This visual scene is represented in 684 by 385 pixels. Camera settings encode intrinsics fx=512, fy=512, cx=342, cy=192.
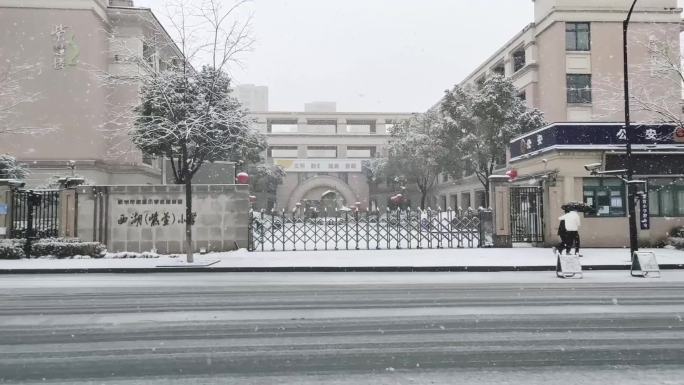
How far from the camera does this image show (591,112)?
33219 millimetres

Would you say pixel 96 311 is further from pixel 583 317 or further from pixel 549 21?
pixel 549 21

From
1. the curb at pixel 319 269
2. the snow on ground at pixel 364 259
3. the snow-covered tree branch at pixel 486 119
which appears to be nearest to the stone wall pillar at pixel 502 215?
the snow on ground at pixel 364 259

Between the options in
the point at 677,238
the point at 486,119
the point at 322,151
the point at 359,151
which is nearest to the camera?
the point at 677,238

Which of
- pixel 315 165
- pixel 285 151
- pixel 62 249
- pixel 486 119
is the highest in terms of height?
pixel 285 151

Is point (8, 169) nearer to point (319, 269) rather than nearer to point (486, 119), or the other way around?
point (319, 269)

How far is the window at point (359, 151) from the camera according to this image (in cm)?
6059

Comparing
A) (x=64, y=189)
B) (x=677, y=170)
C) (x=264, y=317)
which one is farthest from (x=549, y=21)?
(x=264, y=317)

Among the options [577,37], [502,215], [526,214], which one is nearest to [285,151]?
[577,37]

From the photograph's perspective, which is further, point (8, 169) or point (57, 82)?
point (57, 82)

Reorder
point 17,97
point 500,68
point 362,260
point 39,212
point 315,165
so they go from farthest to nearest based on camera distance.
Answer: point 315,165, point 500,68, point 17,97, point 39,212, point 362,260

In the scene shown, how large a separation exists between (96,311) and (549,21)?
110 feet

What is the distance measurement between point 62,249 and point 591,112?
31.0 meters

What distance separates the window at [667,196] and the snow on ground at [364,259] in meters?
1.98

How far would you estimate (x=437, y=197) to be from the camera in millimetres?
58375
